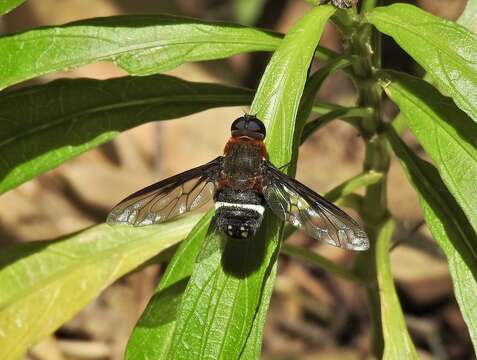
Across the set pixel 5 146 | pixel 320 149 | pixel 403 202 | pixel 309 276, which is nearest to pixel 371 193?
pixel 5 146

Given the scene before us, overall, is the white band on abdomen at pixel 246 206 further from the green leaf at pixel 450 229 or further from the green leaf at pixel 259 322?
the green leaf at pixel 450 229

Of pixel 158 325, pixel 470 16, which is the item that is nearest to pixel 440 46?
pixel 470 16

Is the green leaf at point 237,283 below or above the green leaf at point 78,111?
below

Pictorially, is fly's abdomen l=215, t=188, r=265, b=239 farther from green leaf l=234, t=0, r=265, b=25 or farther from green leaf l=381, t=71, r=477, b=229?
green leaf l=234, t=0, r=265, b=25

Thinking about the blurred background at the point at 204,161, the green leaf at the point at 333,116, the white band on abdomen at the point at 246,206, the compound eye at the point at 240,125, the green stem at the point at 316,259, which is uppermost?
the blurred background at the point at 204,161

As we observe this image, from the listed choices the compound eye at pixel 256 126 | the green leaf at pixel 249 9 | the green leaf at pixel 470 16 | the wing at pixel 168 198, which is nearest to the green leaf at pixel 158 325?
the wing at pixel 168 198

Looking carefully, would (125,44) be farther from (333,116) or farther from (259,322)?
(259,322)

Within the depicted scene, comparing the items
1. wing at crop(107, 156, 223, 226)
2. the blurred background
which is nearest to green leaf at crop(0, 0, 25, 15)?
wing at crop(107, 156, 223, 226)
